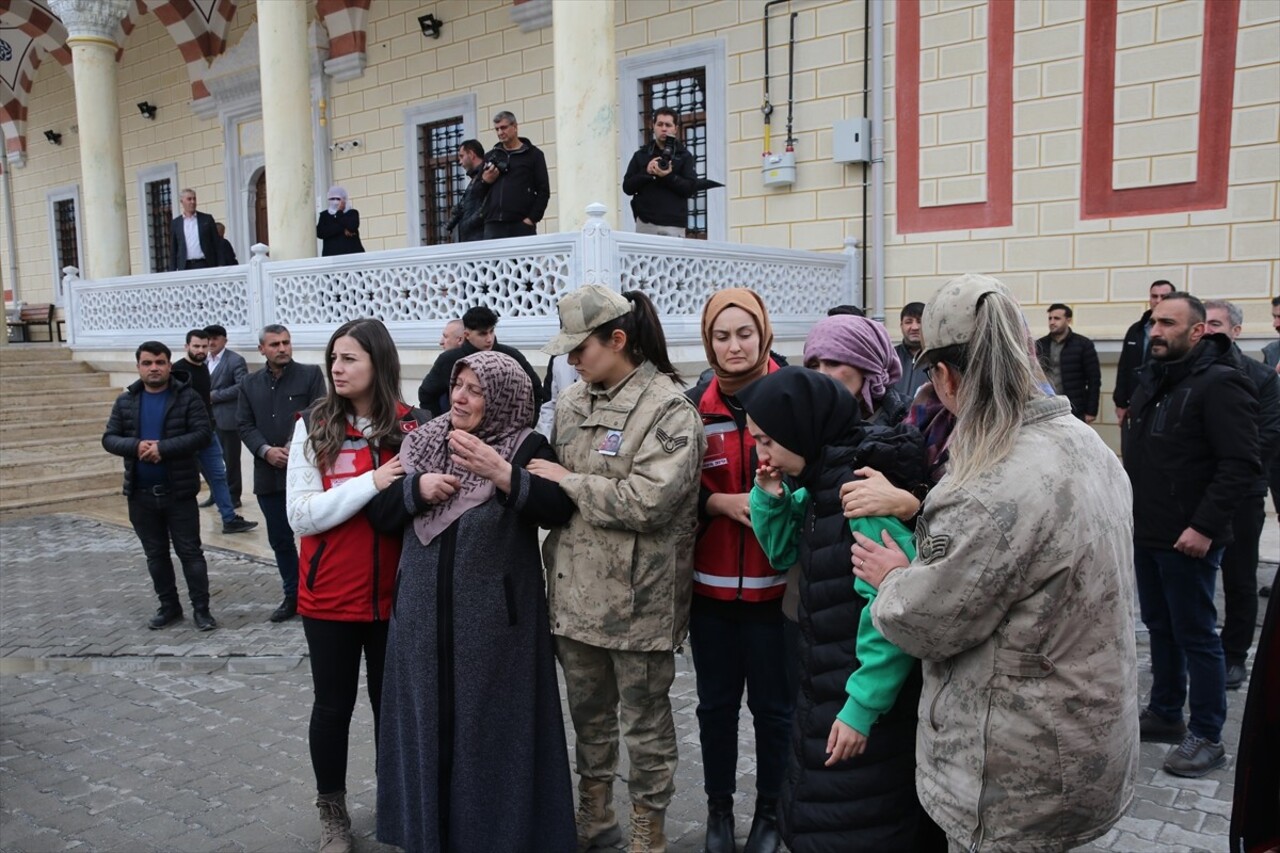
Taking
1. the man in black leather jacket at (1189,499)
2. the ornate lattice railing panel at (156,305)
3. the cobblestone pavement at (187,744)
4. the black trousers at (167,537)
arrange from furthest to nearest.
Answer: the ornate lattice railing panel at (156,305) → the black trousers at (167,537) → the man in black leather jacket at (1189,499) → the cobblestone pavement at (187,744)

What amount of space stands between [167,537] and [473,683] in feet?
13.4

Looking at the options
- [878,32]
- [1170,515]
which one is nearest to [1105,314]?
Answer: [878,32]

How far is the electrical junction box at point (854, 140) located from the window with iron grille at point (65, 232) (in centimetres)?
1725

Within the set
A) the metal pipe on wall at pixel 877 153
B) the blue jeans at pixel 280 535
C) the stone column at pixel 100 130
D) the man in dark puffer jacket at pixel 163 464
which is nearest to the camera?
Result: the man in dark puffer jacket at pixel 163 464

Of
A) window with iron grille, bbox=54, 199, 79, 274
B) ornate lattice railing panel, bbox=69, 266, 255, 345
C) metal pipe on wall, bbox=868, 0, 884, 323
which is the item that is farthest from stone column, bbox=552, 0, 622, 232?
window with iron grille, bbox=54, 199, 79, 274

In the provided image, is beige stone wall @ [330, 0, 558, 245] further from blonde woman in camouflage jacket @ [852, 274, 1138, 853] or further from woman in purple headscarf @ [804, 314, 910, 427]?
blonde woman in camouflage jacket @ [852, 274, 1138, 853]

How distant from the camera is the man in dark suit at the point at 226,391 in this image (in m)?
8.81

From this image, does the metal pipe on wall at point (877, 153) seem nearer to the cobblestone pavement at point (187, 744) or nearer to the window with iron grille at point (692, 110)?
the window with iron grille at point (692, 110)

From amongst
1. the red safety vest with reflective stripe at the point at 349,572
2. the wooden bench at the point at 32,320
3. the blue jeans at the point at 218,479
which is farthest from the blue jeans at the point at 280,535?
the wooden bench at the point at 32,320

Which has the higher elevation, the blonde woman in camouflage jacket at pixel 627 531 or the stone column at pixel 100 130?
the stone column at pixel 100 130

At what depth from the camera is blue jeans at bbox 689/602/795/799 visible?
122 inches

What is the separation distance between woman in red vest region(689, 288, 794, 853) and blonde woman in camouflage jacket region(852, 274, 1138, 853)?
3.73 feet

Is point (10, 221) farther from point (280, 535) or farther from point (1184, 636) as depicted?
point (1184, 636)

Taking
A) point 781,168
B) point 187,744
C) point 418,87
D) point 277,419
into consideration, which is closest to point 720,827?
point 187,744
